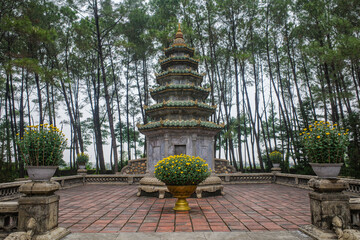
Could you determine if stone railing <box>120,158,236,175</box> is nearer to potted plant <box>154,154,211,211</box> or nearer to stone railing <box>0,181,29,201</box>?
stone railing <box>0,181,29,201</box>

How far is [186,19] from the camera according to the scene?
20734 mm

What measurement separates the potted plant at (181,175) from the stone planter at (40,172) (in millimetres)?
3014

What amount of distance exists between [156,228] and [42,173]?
248 centimetres

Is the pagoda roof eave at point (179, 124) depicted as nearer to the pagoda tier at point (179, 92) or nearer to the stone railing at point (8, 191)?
the pagoda tier at point (179, 92)

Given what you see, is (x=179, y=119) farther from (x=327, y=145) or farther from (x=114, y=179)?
(x=114, y=179)

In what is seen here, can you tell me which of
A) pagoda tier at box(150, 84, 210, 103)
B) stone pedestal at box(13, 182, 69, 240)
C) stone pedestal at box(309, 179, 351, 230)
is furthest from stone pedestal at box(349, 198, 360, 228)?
pagoda tier at box(150, 84, 210, 103)

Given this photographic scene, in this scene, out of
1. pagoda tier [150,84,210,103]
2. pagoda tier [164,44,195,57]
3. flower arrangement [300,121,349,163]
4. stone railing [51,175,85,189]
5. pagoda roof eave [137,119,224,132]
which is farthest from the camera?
stone railing [51,175,85,189]

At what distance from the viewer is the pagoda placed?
10.0m

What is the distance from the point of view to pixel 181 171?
627cm

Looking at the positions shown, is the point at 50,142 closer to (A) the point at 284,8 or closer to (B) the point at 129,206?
(B) the point at 129,206

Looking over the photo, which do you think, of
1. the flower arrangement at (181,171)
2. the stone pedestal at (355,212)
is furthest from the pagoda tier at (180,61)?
the stone pedestal at (355,212)

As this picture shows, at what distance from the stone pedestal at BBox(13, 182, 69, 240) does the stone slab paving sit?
377mm

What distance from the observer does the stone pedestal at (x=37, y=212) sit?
3.89 metres

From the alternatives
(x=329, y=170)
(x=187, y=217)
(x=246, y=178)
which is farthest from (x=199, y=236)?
(x=246, y=178)
